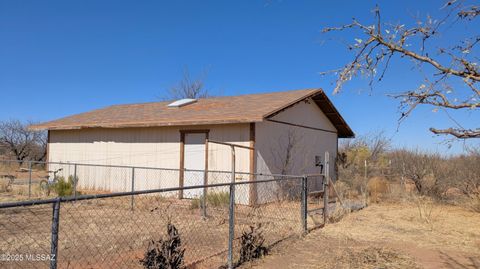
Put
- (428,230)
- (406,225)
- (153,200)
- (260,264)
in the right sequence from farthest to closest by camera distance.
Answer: (153,200), (406,225), (428,230), (260,264)

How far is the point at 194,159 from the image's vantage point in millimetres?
13797

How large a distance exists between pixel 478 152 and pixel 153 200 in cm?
1130

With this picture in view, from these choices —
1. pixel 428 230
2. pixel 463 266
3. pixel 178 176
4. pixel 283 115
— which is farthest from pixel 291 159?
pixel 463 266

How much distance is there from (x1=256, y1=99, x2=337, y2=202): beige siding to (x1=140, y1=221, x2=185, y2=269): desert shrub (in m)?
7.79

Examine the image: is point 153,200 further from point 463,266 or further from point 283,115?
point 463,266

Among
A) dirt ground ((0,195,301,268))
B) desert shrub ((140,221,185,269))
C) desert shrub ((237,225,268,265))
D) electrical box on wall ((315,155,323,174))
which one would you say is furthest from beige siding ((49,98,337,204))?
desert shrub ((140,221,185,269))

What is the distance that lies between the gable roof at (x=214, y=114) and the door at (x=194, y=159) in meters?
0.71

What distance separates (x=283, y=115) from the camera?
47.1ft

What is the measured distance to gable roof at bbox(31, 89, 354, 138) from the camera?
42.4 feet

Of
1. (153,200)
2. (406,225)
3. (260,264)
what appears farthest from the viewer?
(153,200)

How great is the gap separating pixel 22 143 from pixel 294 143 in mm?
30268

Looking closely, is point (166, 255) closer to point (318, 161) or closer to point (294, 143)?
point (294, 143)

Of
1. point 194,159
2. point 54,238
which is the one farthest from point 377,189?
point 54,238

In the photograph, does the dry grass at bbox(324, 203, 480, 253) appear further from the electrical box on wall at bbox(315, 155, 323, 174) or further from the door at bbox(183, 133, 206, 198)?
the door at bbox(183, 133, 206, 198)
